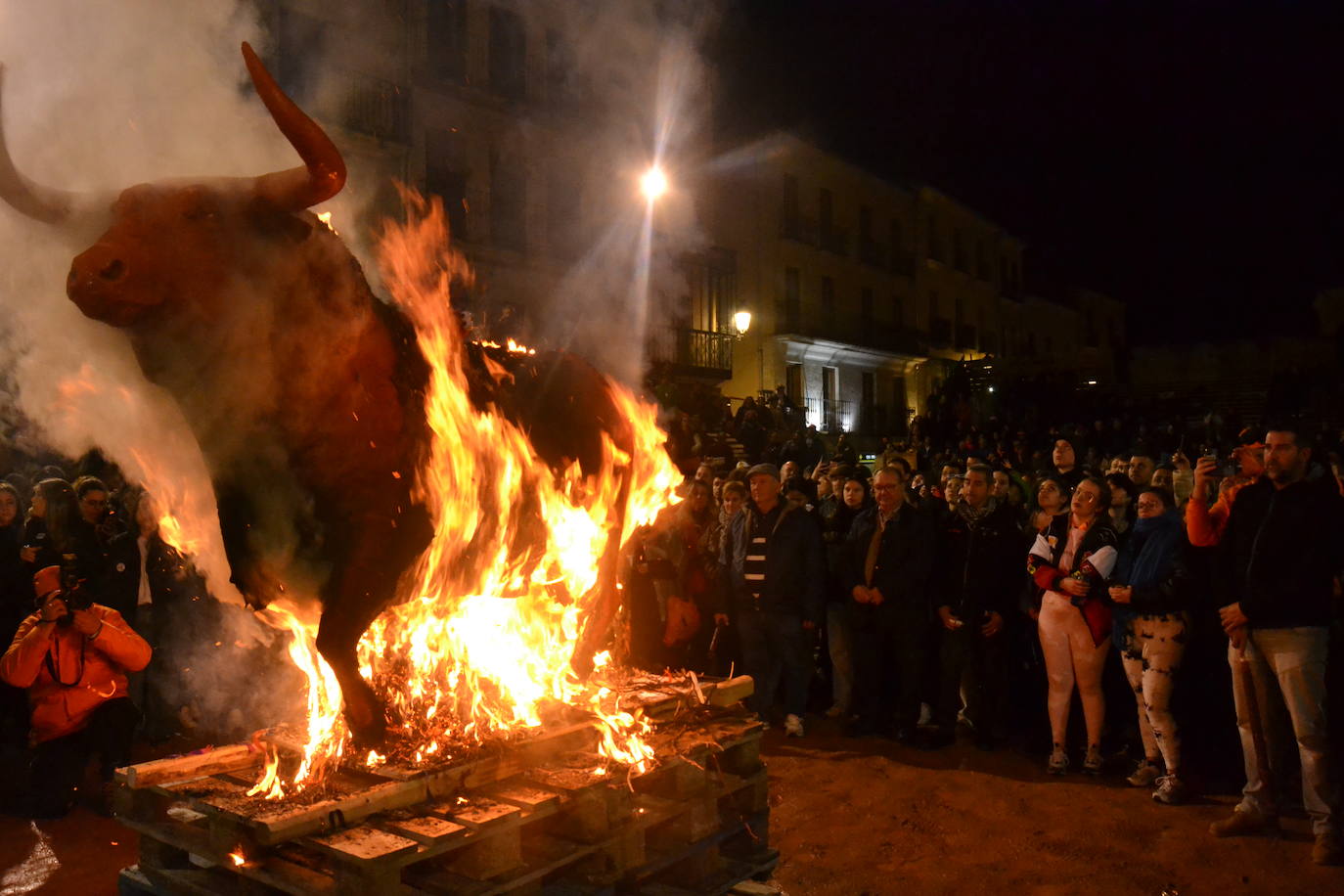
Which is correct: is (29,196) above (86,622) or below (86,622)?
above

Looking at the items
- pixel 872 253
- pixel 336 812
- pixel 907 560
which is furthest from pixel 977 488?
pixel 872 253

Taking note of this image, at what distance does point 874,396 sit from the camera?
40.4 m

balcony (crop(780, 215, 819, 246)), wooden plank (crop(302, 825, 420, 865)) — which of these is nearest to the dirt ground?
wooden plank (crop(302, 825, 420, 865))

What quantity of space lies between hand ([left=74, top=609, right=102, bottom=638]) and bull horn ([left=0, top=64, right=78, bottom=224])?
13.0 ft

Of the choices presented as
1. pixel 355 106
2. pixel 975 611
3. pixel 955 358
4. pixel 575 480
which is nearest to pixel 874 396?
pixel 955 358

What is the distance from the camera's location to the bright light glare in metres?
20.2

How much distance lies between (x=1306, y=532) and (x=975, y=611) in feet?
8.81

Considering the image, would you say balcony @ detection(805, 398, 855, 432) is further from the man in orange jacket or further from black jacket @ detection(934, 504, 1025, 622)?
the man in orange jacket

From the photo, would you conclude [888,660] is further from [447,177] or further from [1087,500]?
[447,177]

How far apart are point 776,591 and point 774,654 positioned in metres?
0.66

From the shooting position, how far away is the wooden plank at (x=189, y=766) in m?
3.52

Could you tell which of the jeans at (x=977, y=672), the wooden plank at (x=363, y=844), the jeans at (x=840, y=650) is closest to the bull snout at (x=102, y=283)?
the wooden plank at (x=363, y=844)

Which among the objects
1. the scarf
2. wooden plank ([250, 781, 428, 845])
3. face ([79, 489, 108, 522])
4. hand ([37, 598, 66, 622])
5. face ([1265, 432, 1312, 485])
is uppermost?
face ([1265, 432, 1312, 485])

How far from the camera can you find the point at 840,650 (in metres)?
8.63
